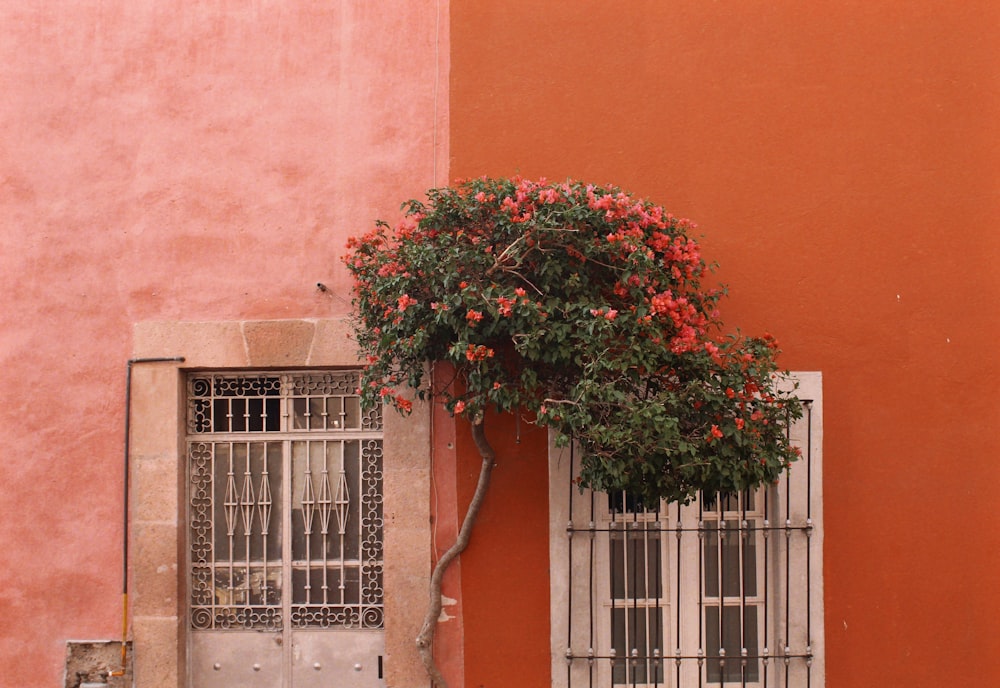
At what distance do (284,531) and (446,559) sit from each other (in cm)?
87

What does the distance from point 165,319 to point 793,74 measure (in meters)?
3.38

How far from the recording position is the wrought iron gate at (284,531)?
4562 millimetres

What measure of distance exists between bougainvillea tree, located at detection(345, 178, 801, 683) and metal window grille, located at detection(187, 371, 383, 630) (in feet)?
1.95

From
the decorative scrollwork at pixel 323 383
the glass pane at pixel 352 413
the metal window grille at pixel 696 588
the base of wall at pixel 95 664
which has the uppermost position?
the decorative scrollwork at pixel 323 383

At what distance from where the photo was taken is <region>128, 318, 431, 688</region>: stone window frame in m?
4.43

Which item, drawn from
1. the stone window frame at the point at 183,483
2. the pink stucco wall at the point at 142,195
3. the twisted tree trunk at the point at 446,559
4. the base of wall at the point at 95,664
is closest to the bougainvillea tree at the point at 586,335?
the twisted tree trunk at the point at 446,559

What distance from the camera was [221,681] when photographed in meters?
4.60

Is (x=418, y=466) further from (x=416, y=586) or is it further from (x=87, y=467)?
(x=87, y=467)

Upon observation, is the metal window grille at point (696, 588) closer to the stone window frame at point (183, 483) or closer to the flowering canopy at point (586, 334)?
the flowering canopy at point (586, 334)

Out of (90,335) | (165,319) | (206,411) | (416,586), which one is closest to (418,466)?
(416,586)

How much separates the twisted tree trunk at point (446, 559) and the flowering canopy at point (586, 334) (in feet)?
0.99

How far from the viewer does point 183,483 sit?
15.1 feet

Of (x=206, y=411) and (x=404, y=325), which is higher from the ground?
(x=404, y=325)

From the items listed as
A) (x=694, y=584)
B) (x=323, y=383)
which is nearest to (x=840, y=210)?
(x=694, y=584)
